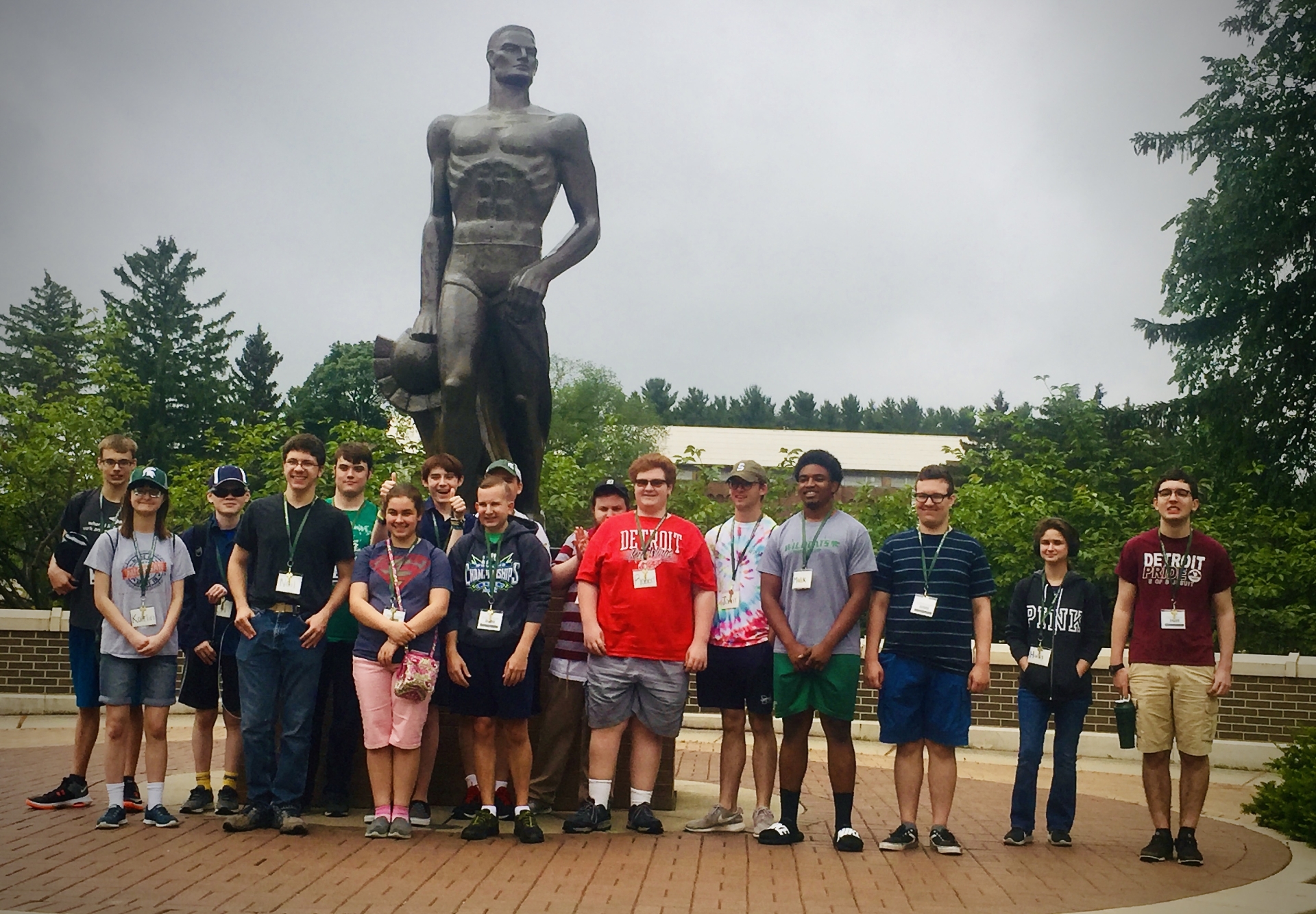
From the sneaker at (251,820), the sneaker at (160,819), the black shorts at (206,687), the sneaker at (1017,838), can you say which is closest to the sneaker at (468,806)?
the sneaker at (251,820)

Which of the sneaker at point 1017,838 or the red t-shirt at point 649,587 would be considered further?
the sneaker at point 1017,838

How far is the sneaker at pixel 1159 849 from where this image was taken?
6.89 metres

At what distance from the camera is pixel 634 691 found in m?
6.96

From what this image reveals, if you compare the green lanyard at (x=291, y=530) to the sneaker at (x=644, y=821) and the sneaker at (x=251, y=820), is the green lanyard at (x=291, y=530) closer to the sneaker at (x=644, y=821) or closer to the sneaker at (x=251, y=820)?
the sneaker at (x=251, y=820)

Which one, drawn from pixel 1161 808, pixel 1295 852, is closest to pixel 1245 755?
pixel 1295 852

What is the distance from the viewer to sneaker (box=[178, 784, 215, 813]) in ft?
23.8

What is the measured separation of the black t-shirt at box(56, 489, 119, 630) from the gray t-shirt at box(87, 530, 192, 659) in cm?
27

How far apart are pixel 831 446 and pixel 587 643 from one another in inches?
2377

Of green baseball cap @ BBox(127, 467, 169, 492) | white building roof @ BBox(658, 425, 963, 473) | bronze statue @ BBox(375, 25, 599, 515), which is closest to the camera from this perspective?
green baseball cap @ BBox(127, 467, 169, 492)

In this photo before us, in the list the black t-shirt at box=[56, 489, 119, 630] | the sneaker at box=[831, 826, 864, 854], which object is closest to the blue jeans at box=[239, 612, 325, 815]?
the black t-shirt at box=[56, 489, 119, 630]

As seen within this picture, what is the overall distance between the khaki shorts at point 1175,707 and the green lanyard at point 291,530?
4.27 meters

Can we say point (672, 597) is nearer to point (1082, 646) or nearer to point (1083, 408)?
point (1082, 646)

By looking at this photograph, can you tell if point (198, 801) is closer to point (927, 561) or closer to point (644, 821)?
point (644, 821)

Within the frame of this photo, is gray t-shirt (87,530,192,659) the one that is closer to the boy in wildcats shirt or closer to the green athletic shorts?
the green athletic shorts
